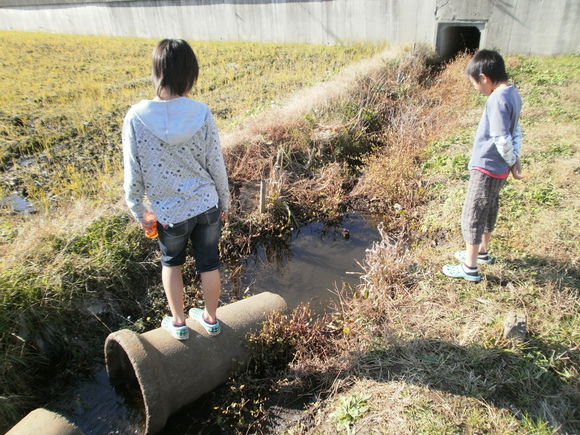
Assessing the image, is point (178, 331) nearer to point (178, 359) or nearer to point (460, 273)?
point (178, 359)

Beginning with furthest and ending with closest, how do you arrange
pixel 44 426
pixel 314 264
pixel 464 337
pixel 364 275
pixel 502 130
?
pixel 314 264, pixel 364 275, pixel 464 337, pixel 502 130, pixel 44 426

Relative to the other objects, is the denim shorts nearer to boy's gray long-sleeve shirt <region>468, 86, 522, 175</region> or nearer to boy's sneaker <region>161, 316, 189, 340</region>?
boy's sneaker <region>161, 316, 189, 340</region>

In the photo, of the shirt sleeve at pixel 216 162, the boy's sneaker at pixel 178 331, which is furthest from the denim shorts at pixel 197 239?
the boy's sneaker at pixel 178 331

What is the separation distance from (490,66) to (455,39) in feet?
36.6

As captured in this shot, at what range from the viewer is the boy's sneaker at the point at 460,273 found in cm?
317

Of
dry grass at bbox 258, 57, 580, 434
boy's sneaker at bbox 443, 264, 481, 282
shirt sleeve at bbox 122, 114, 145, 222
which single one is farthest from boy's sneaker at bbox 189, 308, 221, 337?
boy's sneaker at bbox 443, 264, 481, 282

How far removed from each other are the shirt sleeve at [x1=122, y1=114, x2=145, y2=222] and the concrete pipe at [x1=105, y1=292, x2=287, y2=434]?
2.86ft

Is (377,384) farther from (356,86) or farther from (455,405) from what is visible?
(356,86)

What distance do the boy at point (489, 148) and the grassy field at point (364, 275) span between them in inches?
19.9

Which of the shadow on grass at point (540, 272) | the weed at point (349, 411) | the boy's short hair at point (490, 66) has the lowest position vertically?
the weed at point (349, 411)

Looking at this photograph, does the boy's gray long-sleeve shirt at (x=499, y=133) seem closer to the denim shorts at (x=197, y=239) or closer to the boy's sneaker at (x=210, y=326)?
the denim shorts at (x=197, y=239)

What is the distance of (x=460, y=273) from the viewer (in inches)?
128

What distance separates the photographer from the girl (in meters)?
2.10

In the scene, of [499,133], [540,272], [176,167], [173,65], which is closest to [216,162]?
[176,167]
